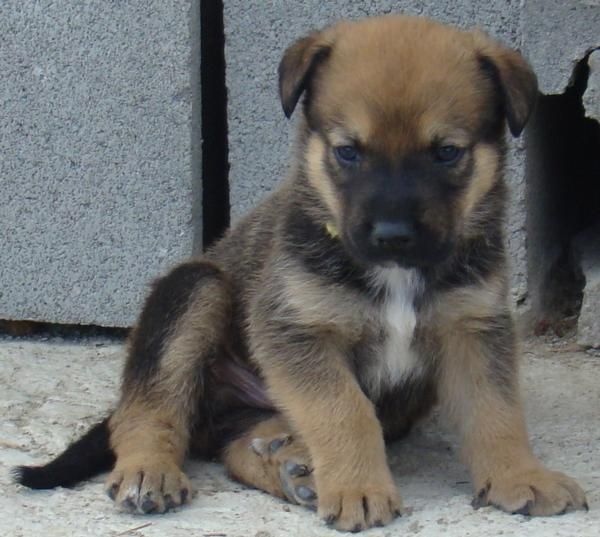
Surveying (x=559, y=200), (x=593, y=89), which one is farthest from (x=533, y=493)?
(x=559, y=200)

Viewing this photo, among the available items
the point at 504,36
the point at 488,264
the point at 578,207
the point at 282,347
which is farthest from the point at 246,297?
the point at 578,207

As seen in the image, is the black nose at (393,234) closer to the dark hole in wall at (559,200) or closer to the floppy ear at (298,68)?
the floppy ear at (298,68)

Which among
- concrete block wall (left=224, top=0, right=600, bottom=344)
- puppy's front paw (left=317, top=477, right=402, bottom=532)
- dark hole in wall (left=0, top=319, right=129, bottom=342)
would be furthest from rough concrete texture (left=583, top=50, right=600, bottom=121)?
dark hole in wall (left=0, top=319, right=129, bottom=342)

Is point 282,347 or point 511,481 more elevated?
point 282,347

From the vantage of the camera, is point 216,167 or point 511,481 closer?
point 511,481

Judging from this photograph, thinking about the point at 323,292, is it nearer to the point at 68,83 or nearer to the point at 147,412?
the point at 147,412

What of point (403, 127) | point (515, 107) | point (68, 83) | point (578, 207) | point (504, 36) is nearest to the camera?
point (403, 127)

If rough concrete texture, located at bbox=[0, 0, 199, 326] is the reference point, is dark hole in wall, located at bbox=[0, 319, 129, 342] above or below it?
below

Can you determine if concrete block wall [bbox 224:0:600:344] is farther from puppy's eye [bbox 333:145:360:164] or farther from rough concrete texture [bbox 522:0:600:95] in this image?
puppy's eye [bbox 333:145:360:164]
